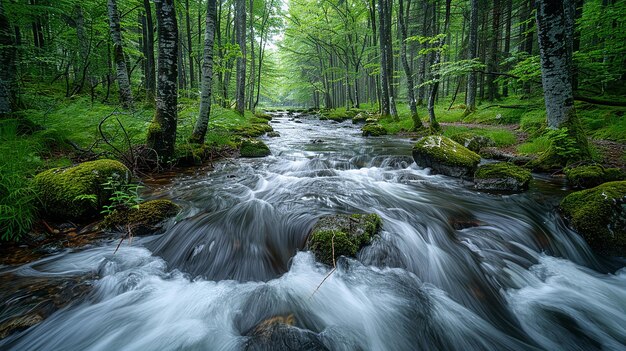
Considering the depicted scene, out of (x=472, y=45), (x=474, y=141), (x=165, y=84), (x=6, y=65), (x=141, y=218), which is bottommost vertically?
(x=141, y=218)

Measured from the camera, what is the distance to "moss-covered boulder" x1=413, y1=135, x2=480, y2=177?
6.22 metres

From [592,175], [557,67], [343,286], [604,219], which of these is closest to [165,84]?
[343,286]

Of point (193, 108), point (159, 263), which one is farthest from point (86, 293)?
point (193, 108)

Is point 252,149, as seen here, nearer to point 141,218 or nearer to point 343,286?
point 141,218

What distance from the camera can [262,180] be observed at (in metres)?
6.38

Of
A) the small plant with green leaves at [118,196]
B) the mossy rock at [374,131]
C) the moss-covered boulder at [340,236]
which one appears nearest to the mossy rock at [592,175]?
the moss-covered boulder at [340,236]

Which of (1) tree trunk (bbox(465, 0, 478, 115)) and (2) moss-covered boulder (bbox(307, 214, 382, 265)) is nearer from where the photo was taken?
(2) moss-covered boulder (bbox(307, 214, 382, 265))

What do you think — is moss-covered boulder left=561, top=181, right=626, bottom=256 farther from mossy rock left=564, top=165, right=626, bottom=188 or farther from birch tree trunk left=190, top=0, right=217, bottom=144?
birch tree trunk left=190, top=0, right=217, bottom=144

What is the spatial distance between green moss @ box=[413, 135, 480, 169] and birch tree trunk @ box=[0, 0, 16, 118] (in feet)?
30.0

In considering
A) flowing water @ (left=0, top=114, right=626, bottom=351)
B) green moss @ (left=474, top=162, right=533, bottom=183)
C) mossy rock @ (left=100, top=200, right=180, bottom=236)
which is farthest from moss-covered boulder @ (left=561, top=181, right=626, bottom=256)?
mossy rock @ (left=100, top=200, right=180, bottom=236)

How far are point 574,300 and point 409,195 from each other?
2892 millimetres

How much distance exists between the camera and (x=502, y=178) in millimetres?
5324

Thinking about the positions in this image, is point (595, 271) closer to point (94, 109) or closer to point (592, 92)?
point (592, 92)

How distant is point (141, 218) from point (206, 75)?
15.5ft
